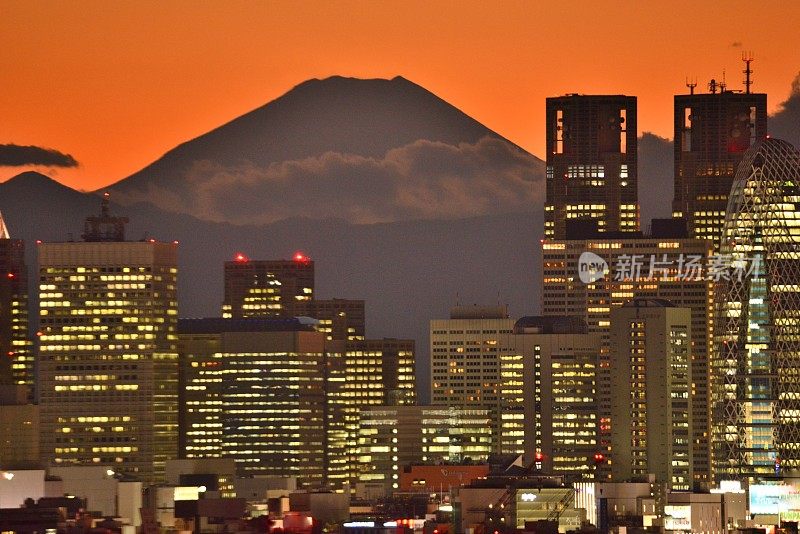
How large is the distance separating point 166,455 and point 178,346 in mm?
10560

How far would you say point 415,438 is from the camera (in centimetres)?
17475

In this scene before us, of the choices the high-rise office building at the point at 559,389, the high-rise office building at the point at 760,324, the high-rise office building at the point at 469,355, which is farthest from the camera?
the high-rise office building at the point at 469,355

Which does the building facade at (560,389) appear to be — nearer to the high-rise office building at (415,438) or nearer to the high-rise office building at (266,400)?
the high-rise office building at (415,438)

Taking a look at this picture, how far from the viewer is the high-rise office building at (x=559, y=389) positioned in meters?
172

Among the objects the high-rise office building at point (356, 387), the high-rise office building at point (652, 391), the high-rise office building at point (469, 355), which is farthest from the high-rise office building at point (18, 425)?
the high-rise office building at point (652, 391)

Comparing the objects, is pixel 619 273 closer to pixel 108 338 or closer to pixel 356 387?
pixel 356 387

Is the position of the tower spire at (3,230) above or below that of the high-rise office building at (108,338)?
above

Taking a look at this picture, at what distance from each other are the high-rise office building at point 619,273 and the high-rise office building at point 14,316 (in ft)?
106

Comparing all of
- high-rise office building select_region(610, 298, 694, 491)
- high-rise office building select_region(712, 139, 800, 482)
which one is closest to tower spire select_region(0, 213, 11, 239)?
high-rise office building select_region(610, 298, 694, 491)

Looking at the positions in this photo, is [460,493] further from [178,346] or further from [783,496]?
[178,346]

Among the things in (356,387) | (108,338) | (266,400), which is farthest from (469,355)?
(108,338)

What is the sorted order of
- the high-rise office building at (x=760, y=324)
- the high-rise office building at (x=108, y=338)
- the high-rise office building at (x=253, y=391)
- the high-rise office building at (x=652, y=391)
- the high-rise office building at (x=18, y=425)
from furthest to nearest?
the high-rise office building at (x=253, y=391), the high-rise office building at (x=108, y=338), the high-rise office building at (x=652, y=391), the high-rise office building at (x=18, y=425), the high-rise office building at (x=760, y=324)

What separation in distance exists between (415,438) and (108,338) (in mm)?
18099

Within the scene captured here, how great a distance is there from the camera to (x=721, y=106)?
19750cm
